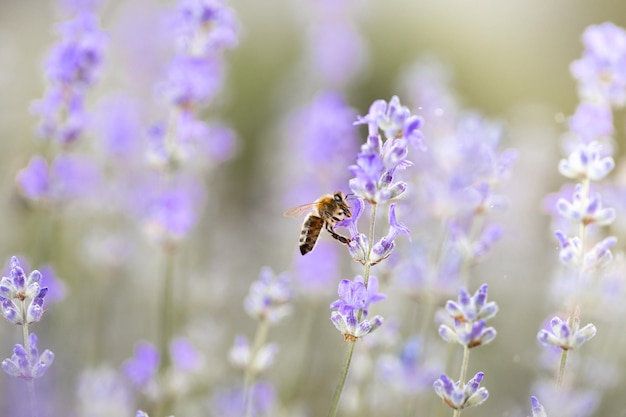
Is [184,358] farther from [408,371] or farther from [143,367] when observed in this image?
[408,371]

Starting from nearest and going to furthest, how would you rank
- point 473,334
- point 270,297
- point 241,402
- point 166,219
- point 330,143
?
point 473,334, point 270,297, point 241,402, point 166,219, point 330,143

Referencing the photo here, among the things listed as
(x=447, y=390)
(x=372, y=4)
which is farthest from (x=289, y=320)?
(x=372, y=4)

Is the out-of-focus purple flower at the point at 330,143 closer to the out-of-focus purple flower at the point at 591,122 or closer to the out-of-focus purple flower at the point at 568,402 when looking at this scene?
the out-of-focus purple flower at the point at 591,122

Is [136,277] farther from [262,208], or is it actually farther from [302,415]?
[302,415]

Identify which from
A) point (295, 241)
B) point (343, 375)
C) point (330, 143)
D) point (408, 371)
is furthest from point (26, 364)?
point (295, 241)

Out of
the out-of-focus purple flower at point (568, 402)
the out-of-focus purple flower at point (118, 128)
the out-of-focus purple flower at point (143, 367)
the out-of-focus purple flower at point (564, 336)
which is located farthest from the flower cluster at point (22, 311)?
the out-of-focus purple flower at point (118, 128)

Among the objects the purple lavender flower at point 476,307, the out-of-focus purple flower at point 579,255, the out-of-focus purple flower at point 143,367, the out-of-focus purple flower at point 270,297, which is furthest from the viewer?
the out-of-focus purple flower at point 143,367
